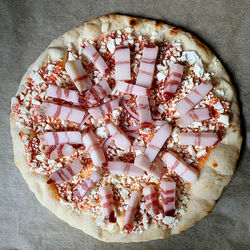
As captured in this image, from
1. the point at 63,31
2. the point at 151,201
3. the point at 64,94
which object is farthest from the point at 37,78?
the point at 151,201

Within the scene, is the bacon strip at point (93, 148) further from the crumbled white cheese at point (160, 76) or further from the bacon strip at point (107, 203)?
the crumbled white cheese at point (160, 76)

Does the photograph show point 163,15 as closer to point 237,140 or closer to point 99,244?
point 237,140

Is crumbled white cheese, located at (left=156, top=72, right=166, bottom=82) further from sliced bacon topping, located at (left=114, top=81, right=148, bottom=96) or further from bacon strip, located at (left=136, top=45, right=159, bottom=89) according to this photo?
sliced bacon topping, located at (left=114, top=81, right=148, bottom=96)

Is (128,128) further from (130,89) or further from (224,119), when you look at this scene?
(224,119)

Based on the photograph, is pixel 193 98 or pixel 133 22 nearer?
pixel 193 98

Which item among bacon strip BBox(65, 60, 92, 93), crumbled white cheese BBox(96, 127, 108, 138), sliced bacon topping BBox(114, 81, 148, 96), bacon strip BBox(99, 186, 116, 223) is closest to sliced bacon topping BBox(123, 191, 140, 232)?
bacon strip BBox(99, 186, 116, 223)

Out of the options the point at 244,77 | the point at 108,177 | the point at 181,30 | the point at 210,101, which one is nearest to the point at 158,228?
the point at 108,177

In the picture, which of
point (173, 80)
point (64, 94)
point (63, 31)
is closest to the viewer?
point (173, 80)

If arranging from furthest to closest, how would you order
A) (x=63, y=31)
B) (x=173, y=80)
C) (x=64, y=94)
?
(x=63, y=31) < (x=64, y=94) < (x=173, y=80)
